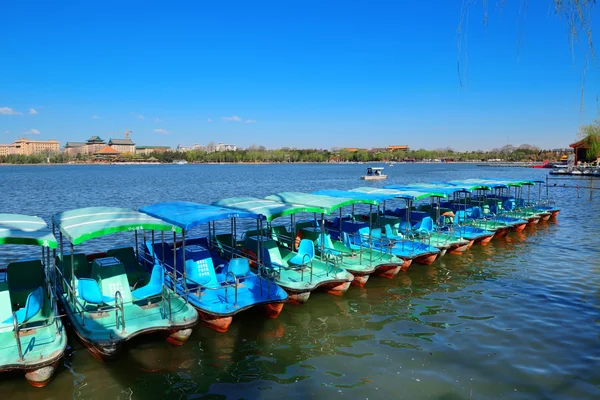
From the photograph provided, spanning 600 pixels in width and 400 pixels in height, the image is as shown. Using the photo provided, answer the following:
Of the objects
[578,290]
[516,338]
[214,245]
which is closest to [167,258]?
[214,245]

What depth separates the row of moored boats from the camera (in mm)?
10234

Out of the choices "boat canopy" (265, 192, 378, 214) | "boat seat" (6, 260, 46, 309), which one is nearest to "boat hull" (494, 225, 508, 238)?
"boat canopy" (265, 192, 378, 214)

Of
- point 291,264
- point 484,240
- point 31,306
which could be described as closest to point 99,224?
point 31,306

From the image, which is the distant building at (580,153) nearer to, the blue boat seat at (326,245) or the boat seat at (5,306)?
the blue boat seat at (326,245)

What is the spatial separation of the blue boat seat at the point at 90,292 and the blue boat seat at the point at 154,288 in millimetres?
1006

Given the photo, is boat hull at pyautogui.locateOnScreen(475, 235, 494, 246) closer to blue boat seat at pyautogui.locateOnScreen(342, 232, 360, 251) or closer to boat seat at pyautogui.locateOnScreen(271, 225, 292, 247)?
blue boat seat at pyautogui.locateOnScreen(342, 232, 360, 251)

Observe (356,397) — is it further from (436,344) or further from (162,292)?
(162,292)

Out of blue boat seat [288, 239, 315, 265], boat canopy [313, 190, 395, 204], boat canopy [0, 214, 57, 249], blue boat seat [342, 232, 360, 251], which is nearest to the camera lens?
boat canopy [0, 214, 57, 249]

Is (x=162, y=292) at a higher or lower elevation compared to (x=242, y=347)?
higher

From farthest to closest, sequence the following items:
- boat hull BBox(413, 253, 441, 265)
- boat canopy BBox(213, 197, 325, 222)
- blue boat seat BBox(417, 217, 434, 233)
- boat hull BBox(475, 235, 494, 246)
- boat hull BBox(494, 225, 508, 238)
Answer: boat hull BBox(494, 225, 508, 238) → boat hull BBox(475, 235, 494, 246) → blue boat seat BBox(417, 217, 434, 233) → boat hull BBox(413, 253, 441, 265) → boat canopy BBox(213, 197, 325, 222)

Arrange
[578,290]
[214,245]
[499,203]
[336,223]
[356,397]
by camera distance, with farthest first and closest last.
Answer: [499,203] → [336,223] → [214,245] → [578,290] → [356,397]

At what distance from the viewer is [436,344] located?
12.2 metres

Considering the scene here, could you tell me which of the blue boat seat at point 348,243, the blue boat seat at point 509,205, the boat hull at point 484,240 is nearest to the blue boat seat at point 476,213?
the boat hull at point 484,240

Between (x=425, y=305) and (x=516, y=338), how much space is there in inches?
130
